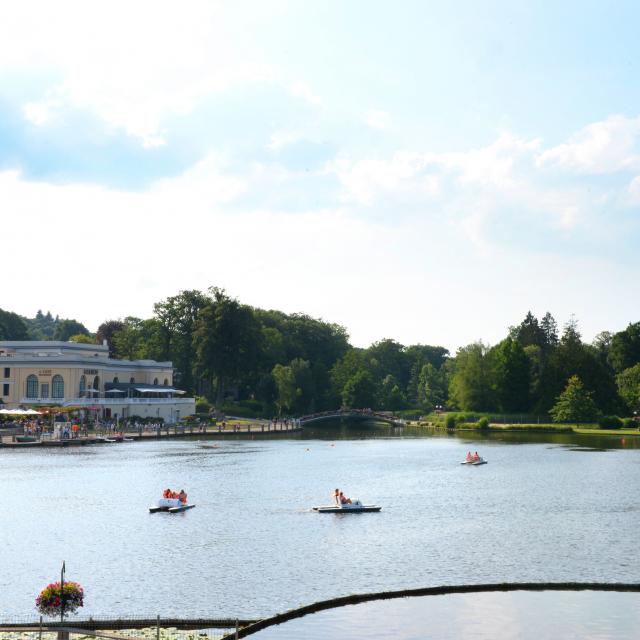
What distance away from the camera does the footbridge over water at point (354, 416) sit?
184250 mm

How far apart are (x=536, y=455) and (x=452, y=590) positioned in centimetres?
7394

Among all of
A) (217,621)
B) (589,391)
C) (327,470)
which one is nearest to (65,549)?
(217,621)

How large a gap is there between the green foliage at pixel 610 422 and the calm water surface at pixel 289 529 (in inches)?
2324

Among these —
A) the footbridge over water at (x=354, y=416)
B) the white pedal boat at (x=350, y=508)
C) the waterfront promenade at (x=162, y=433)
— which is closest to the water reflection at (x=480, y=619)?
the white pedal boat at (x=350, y=508)

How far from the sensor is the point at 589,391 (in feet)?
551

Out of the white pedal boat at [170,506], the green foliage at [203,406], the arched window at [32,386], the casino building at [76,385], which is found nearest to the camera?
the white pedal boat at [170,506]

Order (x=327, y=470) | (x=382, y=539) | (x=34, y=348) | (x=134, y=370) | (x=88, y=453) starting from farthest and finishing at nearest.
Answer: (x=134, y=370) → (x=34, y=348) → (x=88, y=453) → (x=327, y=470) → (x=382, y=539)

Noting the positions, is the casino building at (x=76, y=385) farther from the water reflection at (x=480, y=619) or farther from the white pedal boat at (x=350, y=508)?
the water reflection at (x=480, y=619)

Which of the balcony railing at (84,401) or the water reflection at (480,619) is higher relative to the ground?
the balcony railing at (84,401)

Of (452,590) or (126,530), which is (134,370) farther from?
(452,590)

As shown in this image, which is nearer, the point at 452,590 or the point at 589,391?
the point at 452,590

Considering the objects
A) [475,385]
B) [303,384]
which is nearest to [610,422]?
[475,385]

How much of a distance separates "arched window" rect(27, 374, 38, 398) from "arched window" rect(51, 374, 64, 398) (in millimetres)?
3074

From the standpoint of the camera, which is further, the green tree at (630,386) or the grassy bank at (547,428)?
the green tree at (630,386)
